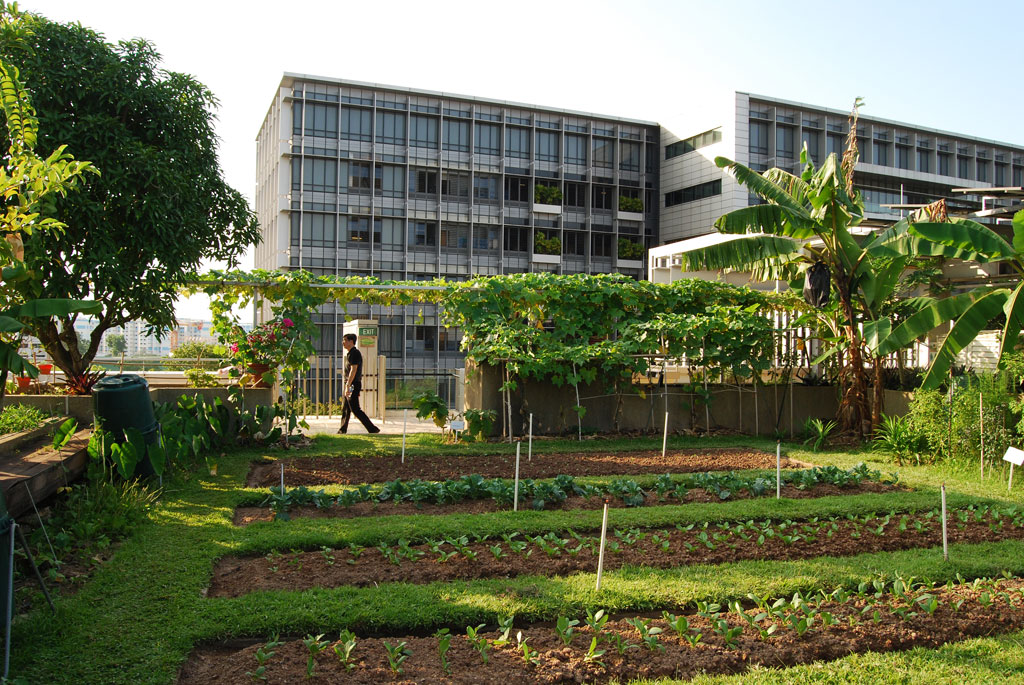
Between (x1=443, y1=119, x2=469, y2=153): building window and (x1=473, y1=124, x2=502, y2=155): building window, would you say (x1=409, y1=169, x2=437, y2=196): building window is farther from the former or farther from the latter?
(x1=473, y1=124, x2=502, y2=155): building window

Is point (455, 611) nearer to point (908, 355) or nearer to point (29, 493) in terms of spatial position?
point (29, 493)

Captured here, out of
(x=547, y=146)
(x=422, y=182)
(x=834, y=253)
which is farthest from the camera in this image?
(x=547, y=146)

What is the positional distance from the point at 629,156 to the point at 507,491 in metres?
48.4

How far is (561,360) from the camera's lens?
1336cm

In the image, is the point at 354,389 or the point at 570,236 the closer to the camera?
the point at 354,389

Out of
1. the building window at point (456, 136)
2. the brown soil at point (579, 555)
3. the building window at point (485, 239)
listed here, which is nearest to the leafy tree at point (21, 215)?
the brown soil at point (579, 555)

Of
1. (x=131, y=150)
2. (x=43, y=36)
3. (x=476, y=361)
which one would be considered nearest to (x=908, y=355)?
(x=476, y=361)

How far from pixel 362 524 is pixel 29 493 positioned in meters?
2.77

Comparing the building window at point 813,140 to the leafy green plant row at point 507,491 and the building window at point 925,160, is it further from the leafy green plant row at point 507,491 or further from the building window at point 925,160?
the leafy green plant row at point 507,491

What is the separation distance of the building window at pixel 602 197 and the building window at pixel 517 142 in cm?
587

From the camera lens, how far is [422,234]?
156ft

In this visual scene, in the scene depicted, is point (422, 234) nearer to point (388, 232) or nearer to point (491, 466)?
point (388, 232)

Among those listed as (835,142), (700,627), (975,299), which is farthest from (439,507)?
(835,142)

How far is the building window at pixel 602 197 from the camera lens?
173ft
